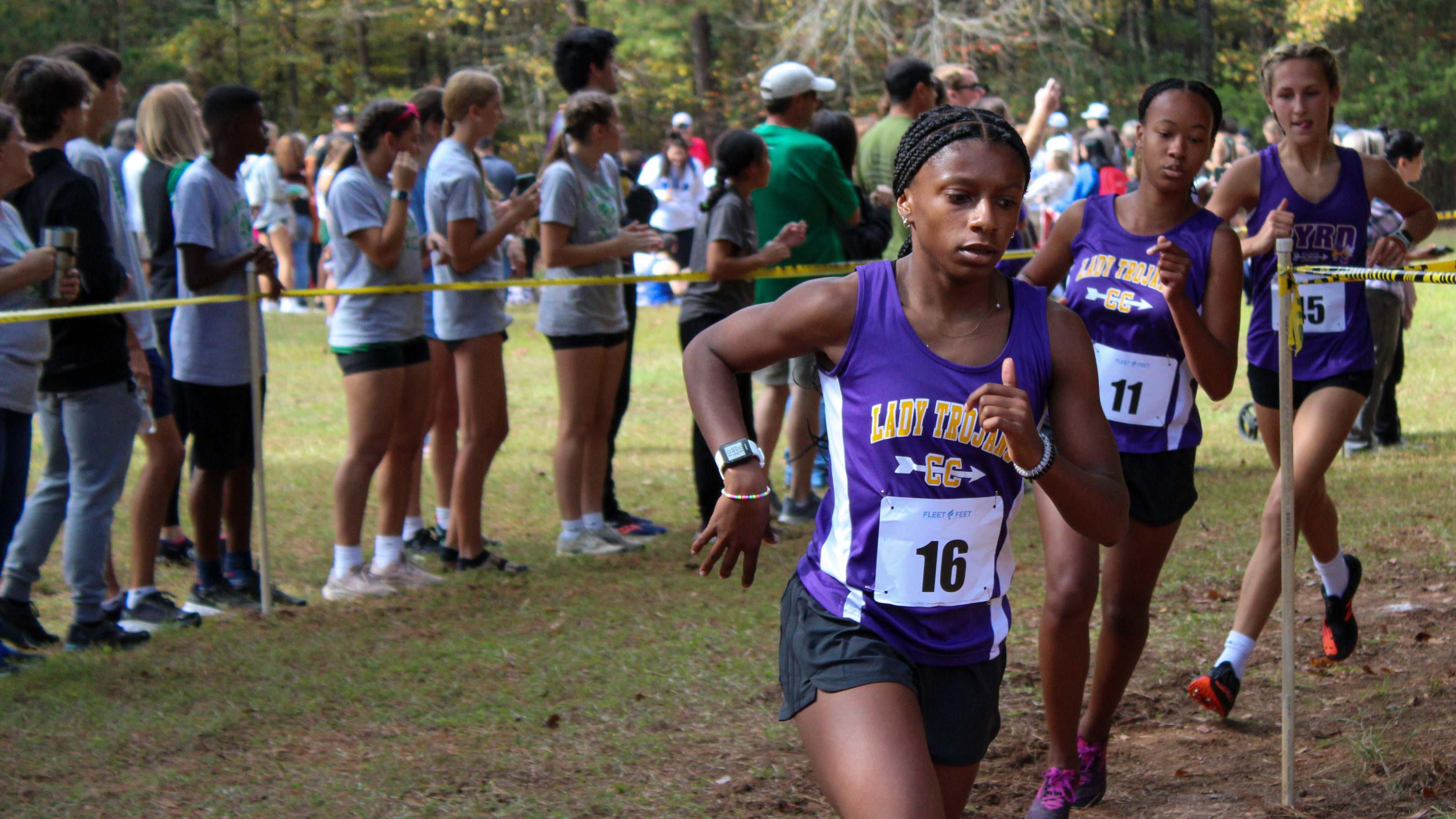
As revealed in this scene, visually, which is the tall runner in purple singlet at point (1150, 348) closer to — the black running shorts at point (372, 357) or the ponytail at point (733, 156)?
the ponytail at point (733, 156)

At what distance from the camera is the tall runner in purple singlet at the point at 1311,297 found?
4758mm

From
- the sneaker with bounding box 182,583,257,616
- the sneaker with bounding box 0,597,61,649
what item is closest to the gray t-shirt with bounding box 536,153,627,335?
the sneaker with bounding box 182,583,257,616

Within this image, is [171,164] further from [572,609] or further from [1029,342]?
[1029,342]

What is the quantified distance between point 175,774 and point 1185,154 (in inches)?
149

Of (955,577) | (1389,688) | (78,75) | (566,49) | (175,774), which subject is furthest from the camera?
(566,49)

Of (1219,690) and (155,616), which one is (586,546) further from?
(1219,690)

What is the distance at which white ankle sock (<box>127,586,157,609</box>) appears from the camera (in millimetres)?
6008

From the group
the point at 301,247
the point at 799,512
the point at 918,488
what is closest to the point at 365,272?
the point at 799,512

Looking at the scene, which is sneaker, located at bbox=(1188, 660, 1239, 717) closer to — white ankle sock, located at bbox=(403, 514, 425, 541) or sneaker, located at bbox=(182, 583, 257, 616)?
sneaker, located at bbox=(182, 583, 257, 616)

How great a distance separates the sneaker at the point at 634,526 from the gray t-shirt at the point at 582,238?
1.26m

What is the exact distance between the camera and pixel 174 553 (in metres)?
7.41

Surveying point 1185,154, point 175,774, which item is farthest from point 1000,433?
point 175,774

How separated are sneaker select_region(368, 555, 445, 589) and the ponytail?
2433mm

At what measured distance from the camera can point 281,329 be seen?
17.4m
